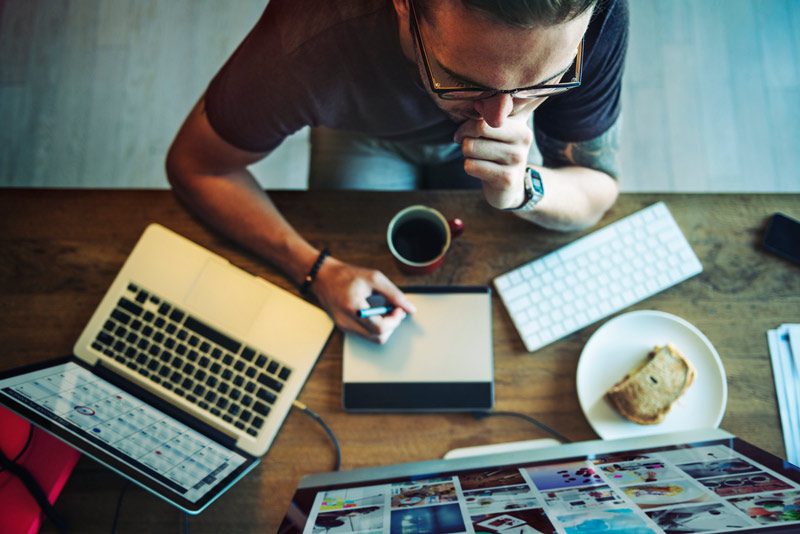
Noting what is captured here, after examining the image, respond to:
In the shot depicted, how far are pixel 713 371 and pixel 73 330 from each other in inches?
47.0

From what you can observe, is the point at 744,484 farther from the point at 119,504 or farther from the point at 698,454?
the point at 119,504

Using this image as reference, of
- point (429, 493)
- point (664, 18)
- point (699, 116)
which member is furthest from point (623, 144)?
point (429, 493)

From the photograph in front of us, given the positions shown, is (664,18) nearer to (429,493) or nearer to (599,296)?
(599,296)

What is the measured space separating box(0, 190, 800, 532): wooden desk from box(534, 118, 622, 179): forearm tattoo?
0.10 m

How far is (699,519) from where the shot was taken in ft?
2.07

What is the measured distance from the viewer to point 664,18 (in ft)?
6.24

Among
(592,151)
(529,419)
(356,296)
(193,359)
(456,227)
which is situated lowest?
(529,419)

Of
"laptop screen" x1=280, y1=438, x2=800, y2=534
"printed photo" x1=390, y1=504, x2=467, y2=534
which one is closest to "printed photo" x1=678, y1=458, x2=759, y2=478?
"laptop screen" x1=280, y1=438, x2=800, y2=534

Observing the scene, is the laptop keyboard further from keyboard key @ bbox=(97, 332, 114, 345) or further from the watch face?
the watch face

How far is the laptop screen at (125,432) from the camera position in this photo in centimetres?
78

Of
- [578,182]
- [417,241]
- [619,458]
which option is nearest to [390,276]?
[417,241]

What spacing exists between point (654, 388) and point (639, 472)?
23cm

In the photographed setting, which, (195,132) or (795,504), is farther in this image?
(195,132)

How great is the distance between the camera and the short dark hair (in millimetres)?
561
